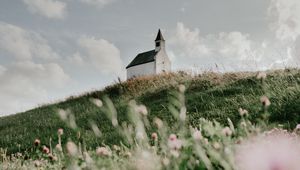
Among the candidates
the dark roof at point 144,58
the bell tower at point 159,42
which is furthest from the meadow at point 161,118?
the bell tower at point 159,42

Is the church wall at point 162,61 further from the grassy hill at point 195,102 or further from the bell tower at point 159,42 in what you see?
the grassy hill at point 195,102

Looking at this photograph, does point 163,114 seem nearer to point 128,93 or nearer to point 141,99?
point 141,99

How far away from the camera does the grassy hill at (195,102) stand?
8.20m

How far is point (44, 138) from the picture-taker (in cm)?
1038

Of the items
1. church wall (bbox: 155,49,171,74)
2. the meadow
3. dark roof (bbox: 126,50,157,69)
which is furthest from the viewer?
church wall (bbox: 155,49,171,74)

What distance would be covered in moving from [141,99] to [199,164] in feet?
35.2

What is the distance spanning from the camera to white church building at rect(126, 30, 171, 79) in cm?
5619

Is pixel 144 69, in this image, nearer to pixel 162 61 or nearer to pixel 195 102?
pixel 162 61

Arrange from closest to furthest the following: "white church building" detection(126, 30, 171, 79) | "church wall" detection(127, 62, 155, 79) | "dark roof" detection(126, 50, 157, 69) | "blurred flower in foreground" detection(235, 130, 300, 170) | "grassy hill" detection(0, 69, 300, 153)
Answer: "blurred flower in foreground" detection(235, 130, 300, 170) < "grassy hill" detection(0, 69, 300, 153) < "church wall" detection(127, 62, 155, 79) < "white church building" detection(126, 30, 171, 79) < "dark roof" detection(126, 50, 157, 69)

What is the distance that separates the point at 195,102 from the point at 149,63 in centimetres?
4615

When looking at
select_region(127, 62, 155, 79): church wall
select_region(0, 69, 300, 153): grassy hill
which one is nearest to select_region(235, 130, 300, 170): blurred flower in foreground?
select_region(0, 69, 300, 153): grassy hill

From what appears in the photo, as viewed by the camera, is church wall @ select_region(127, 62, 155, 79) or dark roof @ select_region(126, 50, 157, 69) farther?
dark roof @ select_region(126, 50, 157, 69)

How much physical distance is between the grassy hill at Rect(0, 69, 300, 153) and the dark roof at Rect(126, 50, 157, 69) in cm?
4098

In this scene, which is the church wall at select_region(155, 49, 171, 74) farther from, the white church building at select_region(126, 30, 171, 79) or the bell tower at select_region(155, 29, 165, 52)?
the bell tower at select_region(155, 29, 165, 52)
